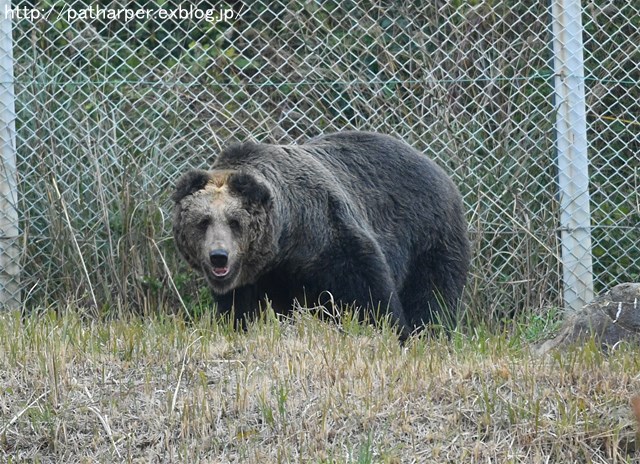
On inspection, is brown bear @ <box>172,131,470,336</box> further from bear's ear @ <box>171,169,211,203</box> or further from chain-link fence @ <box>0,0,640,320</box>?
chain-link fence @ <box>0,0,640,320</box>

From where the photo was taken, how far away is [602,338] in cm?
598

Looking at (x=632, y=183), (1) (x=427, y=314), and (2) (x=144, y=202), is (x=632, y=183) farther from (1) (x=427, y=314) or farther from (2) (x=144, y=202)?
(2) (x=144, y=202)

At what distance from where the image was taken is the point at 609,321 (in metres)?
6.06

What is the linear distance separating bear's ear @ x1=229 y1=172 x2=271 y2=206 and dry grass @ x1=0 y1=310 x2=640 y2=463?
1.68 m

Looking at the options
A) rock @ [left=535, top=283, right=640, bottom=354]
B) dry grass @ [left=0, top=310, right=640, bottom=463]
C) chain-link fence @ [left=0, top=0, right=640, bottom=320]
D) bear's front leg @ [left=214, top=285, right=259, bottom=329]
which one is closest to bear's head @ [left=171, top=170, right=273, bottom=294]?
bear's front leg @ [left=214, top=285, right=259, bottom=329]

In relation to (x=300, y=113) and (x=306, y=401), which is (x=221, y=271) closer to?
(x=306, y=401)

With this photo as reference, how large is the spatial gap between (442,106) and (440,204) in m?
1.14

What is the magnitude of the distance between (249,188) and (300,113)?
85.3 inches

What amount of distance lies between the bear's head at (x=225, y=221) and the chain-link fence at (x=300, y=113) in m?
1.07

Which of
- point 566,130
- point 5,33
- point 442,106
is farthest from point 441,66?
point 5,33

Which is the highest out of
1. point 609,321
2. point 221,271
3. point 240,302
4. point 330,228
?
point 330,228

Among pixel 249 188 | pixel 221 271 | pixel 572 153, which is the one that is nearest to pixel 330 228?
pixel 249 188

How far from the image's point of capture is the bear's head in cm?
690

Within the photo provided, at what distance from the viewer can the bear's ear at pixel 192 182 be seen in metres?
6.99
